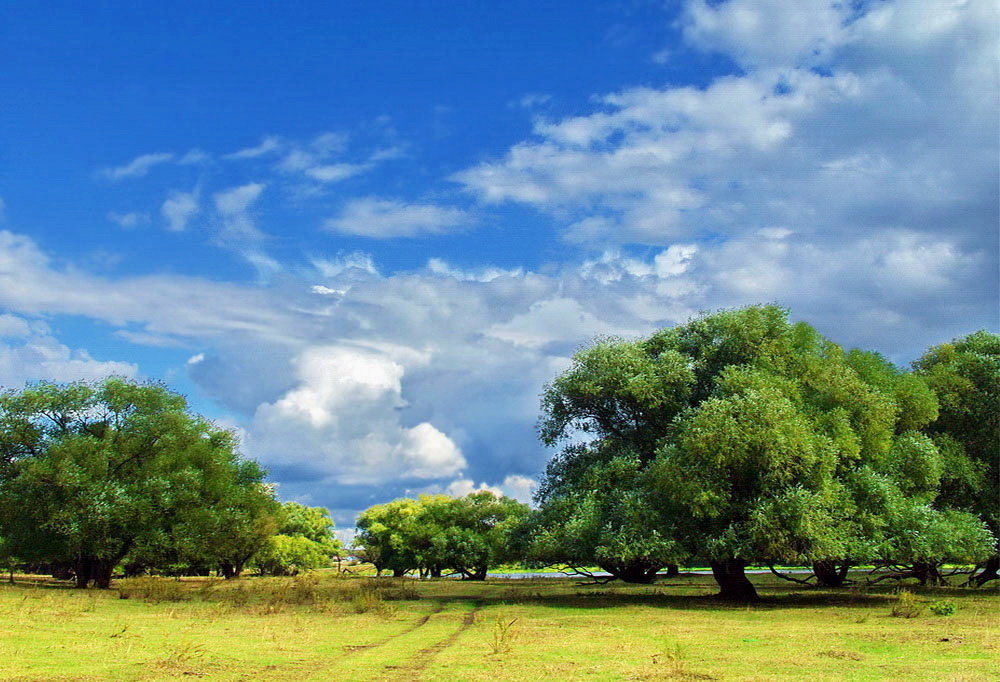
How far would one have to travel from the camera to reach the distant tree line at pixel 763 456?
34.4 meters

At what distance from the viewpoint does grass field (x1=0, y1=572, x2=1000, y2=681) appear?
1645 centimetres

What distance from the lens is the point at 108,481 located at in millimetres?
52219

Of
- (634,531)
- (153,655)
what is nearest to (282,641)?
(153,655)

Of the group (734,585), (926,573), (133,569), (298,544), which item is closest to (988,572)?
(926,573)

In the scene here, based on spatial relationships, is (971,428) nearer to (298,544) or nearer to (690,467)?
(690,467)

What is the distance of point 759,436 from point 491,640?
16455 mm

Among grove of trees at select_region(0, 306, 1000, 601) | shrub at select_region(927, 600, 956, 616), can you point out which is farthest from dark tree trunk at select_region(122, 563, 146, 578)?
shrub at select_region(927, 600, 956, 616)

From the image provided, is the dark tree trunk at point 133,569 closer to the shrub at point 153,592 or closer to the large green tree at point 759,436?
the shrub at point 153,592

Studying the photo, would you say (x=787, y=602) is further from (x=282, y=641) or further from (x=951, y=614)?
(x=282, y=641)

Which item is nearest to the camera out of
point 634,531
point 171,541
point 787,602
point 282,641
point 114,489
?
point 282,641

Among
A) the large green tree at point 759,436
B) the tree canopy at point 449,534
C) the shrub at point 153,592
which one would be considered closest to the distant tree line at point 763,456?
the large green tree at point 759,436

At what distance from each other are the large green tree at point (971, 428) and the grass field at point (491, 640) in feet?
24.4

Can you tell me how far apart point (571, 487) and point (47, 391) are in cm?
3795

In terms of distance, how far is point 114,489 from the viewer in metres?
50.4
